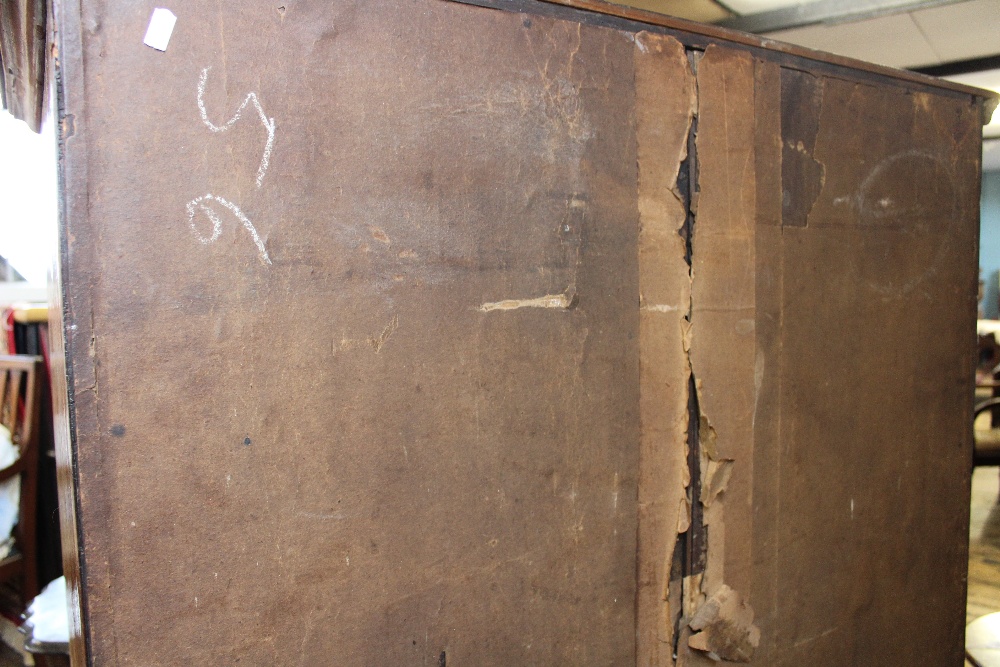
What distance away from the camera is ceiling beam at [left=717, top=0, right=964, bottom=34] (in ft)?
11.3

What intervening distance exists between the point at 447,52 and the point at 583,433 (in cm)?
79

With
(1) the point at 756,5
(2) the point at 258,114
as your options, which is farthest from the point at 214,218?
(1) the point at 756,5

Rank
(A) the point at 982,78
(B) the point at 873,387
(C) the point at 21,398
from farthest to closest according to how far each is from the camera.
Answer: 1. (A) the point at 982,78
2. (C) the point at 21,398
3. (B) the point at 873,387

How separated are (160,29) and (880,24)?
3.95m

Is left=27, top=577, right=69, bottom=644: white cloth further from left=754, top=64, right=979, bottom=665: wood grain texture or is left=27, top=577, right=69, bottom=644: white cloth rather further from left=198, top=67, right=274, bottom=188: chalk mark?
left=754, top=64, right=979, bottom=665: wood grain texture

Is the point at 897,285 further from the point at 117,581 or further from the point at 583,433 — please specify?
the point at 117,581

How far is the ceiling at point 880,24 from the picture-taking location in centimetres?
350

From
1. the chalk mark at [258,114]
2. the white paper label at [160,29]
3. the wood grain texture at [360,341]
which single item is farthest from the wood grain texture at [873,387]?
the white paper label at [160,29]

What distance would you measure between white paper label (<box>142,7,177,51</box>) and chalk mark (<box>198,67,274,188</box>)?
0.07 meters

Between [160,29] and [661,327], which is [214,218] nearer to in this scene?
[160,29]

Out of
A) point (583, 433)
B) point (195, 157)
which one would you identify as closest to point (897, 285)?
Result: point (583, 433)

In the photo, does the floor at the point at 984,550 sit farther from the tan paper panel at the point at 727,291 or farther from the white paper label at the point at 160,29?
the white paper label at the point at 160,29

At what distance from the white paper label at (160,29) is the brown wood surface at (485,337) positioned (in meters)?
0.01

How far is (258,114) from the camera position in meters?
1.11
